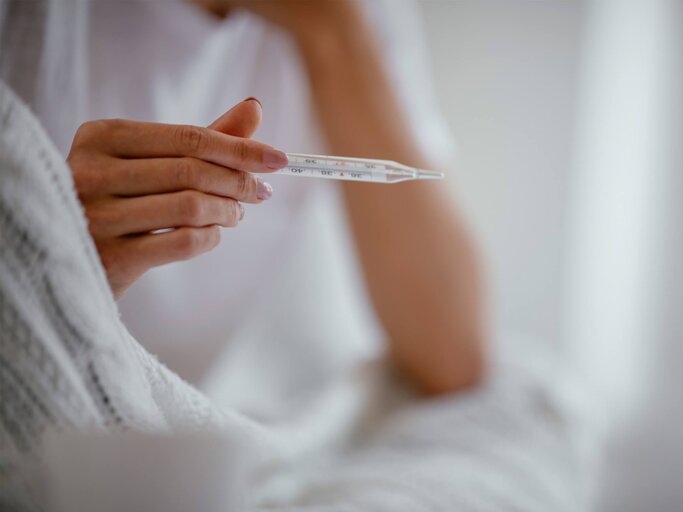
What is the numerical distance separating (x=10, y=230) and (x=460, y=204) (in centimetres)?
67

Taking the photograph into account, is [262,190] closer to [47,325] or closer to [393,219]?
[47,325]

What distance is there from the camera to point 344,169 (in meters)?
0.33

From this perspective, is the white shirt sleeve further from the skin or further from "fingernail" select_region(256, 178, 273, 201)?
"fingernail" select_region(256, 178, 273, 201)

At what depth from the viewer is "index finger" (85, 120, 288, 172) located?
0.27 metres

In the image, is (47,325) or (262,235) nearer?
(47,325)

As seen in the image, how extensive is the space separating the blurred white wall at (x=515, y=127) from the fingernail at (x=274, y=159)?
3.13 feet

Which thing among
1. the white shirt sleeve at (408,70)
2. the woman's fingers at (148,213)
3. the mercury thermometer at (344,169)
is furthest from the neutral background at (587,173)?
the woman's fingers at (148,213)

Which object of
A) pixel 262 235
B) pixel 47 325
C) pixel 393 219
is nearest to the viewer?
pixel 47 325

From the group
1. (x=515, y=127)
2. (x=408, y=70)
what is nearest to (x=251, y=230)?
(x=408, y=70)

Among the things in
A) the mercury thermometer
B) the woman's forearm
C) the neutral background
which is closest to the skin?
the woman's forearm

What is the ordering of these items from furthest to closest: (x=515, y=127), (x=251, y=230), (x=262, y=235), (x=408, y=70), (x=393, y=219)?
(x=515, y=127) → (x=408, y=70) → (x=393, y=219) → (x=262, y=235) → (x=251, y=230)

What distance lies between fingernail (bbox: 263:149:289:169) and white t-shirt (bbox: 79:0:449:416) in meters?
0.03

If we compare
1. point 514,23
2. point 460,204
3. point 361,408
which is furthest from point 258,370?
point 514,23

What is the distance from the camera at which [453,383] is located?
2.43ft
